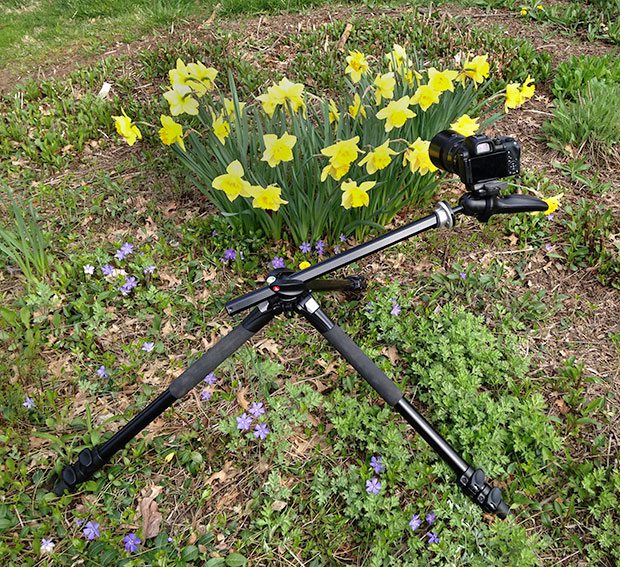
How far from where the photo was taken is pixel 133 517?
1.73 meters

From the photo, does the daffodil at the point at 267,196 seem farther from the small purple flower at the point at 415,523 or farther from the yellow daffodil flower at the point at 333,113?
the small purple flower at the point at 415,523

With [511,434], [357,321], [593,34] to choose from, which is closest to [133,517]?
[357,321]

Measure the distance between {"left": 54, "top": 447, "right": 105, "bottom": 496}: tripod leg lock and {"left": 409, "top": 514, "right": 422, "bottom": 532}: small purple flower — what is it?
41.1 inches

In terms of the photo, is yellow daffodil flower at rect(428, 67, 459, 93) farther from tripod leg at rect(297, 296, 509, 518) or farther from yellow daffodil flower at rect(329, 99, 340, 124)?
tripod leg at rect(297, 296, 509, 518)

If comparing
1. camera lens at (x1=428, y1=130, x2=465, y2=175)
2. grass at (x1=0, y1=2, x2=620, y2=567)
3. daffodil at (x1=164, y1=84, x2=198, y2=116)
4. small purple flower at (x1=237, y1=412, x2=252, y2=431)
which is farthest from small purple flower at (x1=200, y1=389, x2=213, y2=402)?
camera lens at (x1=428, y1=130, x2=465, y2=175)

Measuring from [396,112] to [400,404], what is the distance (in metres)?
1.12

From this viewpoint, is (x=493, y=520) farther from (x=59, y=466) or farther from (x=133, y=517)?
(x=59, y=466)

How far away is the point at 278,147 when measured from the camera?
1.90 metres

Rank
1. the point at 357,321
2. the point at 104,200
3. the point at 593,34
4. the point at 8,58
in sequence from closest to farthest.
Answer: the point at 357,321
the point at 104,200
the point at 593,34
the point at 8,58

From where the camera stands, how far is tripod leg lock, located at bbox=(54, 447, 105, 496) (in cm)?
170

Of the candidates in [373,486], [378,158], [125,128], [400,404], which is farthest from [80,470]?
[378,158]

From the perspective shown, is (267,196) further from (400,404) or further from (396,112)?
(400,404)

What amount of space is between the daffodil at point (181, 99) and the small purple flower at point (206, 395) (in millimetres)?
1144

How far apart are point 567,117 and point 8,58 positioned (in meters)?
4.26
